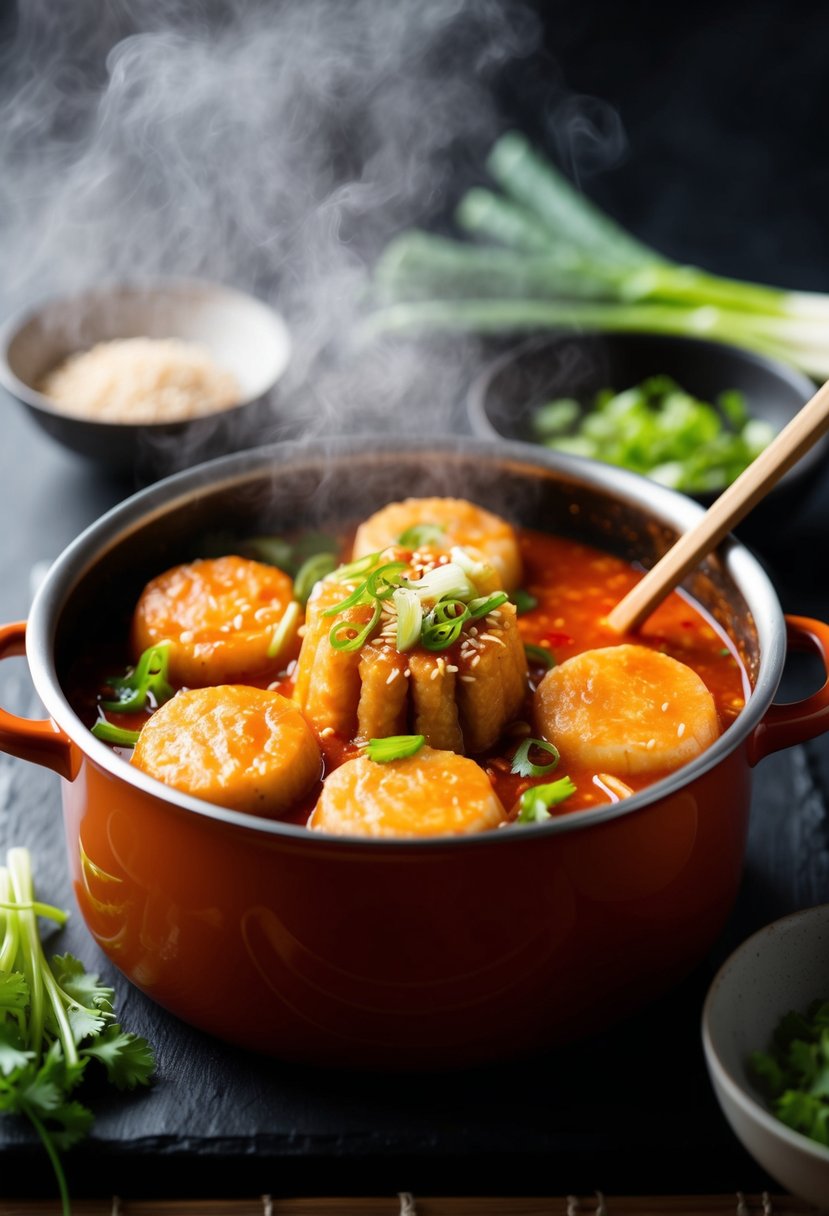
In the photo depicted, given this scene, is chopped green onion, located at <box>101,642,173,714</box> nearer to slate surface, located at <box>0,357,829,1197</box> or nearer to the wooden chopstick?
slate surface, located at <box>0,357,829,1197</box>

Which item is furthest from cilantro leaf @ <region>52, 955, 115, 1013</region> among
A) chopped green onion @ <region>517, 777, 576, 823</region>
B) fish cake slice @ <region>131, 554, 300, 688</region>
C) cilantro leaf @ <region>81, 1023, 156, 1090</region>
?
chopped green onion @ <region>517, 777, 576, 823</region>

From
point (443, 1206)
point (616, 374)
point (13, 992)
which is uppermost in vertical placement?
point (13, 992)

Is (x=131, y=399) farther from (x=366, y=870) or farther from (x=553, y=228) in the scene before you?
(x=366, y=870)

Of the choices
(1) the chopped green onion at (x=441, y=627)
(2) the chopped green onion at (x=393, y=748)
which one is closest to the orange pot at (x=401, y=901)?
(2) the chopped green onion at (x=393, y=748)

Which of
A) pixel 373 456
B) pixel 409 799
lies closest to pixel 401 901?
pixel 409 799

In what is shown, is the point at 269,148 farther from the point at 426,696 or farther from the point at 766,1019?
the point at 766,1019

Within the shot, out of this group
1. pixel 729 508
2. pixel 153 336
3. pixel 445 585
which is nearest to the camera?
pixel 445 585

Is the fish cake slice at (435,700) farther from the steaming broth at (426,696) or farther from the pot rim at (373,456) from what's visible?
the pot rim at (373,456)
